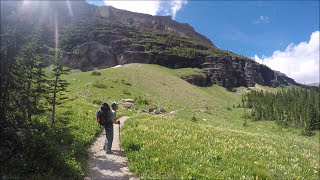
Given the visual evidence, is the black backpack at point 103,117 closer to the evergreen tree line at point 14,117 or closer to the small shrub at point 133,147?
the small shrub at point 133,147

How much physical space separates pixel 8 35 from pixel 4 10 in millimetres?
827

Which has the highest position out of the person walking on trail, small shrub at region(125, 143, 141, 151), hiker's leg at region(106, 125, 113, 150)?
the person walking on trail

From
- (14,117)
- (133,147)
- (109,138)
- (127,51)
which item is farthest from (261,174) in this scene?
(127,51)

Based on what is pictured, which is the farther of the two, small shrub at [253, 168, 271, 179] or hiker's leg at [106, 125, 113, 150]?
hiker's leg at [106, 125, 113, 150]

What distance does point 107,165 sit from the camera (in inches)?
334

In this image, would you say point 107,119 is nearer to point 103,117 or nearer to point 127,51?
point 103,117

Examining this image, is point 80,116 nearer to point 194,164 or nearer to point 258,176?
point 194,164

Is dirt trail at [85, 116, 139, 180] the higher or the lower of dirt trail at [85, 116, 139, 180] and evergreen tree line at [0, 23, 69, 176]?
the lower

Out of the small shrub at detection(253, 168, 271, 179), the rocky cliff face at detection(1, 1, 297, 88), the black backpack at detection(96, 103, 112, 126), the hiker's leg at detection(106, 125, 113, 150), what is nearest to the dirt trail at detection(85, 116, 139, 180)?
the hiker's leg at detection(106, 125, 113, 150)

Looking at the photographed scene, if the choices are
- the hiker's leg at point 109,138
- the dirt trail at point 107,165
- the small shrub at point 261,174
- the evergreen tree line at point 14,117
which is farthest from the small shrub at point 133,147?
the small shrub at point 261,174

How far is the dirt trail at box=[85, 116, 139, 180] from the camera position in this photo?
291 inches

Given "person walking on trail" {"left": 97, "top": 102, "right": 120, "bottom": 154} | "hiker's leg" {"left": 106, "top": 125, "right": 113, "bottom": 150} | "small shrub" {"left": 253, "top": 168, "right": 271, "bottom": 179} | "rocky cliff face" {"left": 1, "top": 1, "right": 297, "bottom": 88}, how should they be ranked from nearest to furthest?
"small shrub" {"left": 253, "top": 168, "right": 271, "bottom": 179}, "hiker's leg" {"left": 106, "top": 125, "right": 113, "bottom": 150}, "person walking on trail" {"left": 97, "top": 102, "right": 120, "bottom": 154}, "rocky cliff face" {"left": 1, "top": 1, "right": 297, "bottom": 88}

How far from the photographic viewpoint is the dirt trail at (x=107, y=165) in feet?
24.3

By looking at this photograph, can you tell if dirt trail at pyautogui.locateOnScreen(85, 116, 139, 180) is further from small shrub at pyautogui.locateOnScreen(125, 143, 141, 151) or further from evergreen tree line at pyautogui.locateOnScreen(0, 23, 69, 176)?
evergreen tree line at pyautogui.locateOnScreen(0, 23, 69, 176)
